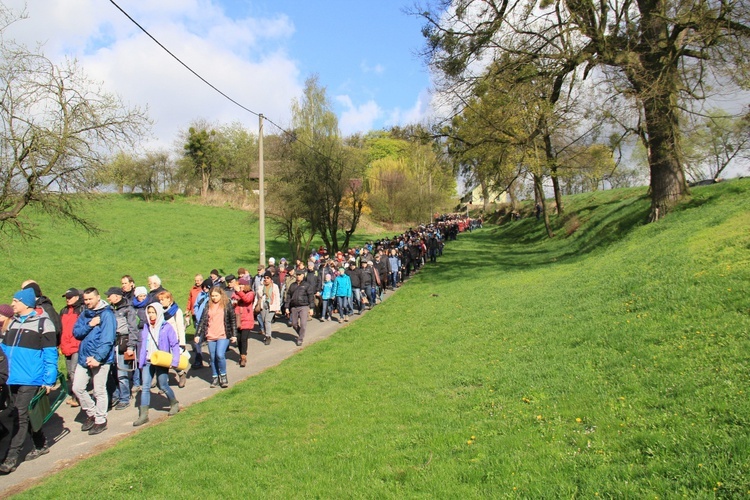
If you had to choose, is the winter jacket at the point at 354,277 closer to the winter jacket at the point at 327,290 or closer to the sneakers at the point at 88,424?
the winter jacket at the point at 327,290

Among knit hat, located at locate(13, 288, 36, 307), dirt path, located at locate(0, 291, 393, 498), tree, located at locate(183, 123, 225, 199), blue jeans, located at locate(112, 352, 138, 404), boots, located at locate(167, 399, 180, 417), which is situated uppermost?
tree, located at locate(183, 123, 225, 199)

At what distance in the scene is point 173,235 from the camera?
111 feet

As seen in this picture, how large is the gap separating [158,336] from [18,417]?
1908mm

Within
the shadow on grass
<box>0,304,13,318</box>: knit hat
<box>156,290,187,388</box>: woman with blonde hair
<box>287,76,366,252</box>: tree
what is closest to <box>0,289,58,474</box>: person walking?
<box>0,304,13,318</box>: knit hat

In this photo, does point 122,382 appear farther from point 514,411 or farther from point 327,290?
point 327,290

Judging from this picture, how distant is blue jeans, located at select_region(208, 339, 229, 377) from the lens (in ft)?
28.8

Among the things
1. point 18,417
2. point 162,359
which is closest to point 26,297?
point 18,417

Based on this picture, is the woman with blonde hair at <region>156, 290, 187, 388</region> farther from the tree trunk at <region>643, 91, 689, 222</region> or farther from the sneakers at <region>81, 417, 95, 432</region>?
the tree trunk at <region>643, 91, 689, 222</region>

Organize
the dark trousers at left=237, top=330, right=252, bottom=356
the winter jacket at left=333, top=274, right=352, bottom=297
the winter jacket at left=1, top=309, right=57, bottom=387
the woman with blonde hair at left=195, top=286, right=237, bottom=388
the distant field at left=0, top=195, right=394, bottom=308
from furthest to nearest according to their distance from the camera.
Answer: the distant field at left=0, top=195, right=394, bottom=308 → the winter jacket at left=333, top=274, right=352, bottom=297 → the dark trousers at left=237, top=330, right=252, bottom=356 → the woman with blonde hair at left=195, top=286, right=237, bottom=388 → the winter jacket at left=1, top=309, right=57, bottom=387


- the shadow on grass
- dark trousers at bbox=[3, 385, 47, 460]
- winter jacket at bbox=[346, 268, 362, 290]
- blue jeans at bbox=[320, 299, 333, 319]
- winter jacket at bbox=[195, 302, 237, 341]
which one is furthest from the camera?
the shadow on grass

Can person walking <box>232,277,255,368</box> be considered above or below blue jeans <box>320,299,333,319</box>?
above

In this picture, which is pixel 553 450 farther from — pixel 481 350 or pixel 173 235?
pixel 173 235

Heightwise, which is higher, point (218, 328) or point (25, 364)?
point (25, 364)

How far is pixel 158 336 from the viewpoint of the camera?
24.1ft
